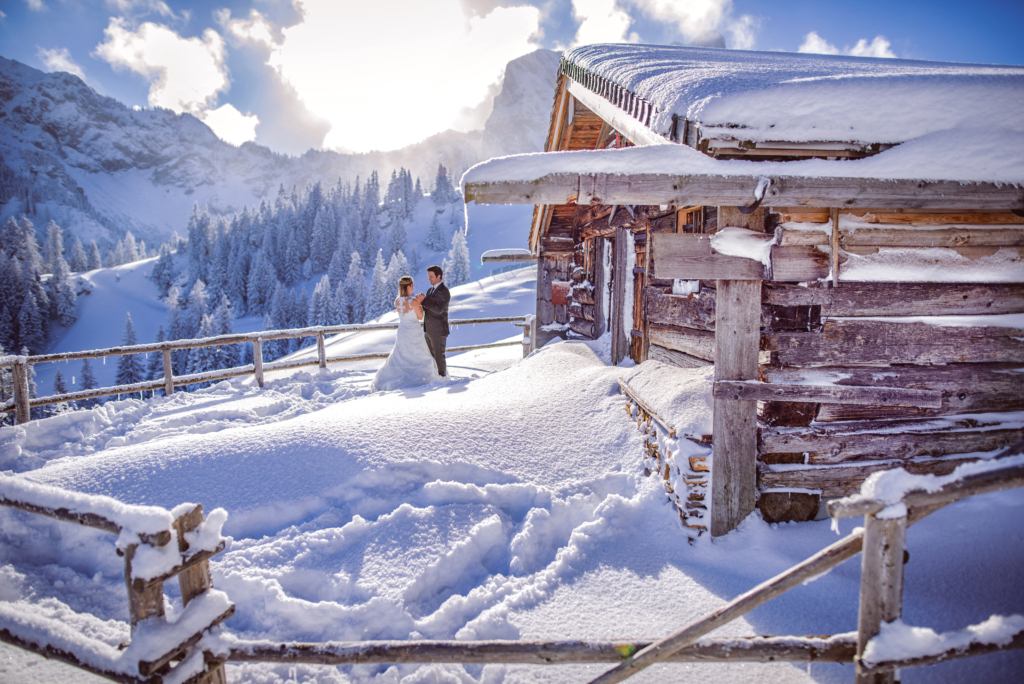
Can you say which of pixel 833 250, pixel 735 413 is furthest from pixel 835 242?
pixel 735 413

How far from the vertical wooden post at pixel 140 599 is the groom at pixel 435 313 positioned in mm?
5528

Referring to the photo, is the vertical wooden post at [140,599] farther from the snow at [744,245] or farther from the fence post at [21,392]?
the fence post at [21,392]

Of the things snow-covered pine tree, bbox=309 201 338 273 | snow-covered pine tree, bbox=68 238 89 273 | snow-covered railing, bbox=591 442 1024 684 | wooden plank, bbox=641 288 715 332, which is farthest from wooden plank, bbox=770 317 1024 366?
snow-covered pine tree, bbox=68 238 89 273

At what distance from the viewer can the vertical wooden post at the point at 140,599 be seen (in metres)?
1.67

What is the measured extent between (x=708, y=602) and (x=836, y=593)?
79 cm

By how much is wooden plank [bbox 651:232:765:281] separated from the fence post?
7926 millimetres

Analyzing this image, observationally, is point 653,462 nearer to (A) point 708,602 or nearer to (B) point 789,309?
(A) point 708,602

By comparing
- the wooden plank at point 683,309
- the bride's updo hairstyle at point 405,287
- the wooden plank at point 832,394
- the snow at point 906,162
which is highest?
the snow at point 906,162

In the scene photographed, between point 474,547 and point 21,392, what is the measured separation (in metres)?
7.01

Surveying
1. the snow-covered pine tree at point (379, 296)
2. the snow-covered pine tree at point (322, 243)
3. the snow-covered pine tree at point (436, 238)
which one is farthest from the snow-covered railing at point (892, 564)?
the snow-covered pine tree at point (436, 238)

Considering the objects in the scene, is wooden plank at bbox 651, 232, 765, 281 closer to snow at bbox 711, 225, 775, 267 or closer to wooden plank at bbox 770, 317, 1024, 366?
snow at bbox 711, 225, 775, 267

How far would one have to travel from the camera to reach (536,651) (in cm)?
181

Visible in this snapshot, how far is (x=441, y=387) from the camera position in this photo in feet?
21.7

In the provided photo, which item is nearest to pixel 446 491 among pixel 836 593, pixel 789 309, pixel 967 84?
pixel 836 593
